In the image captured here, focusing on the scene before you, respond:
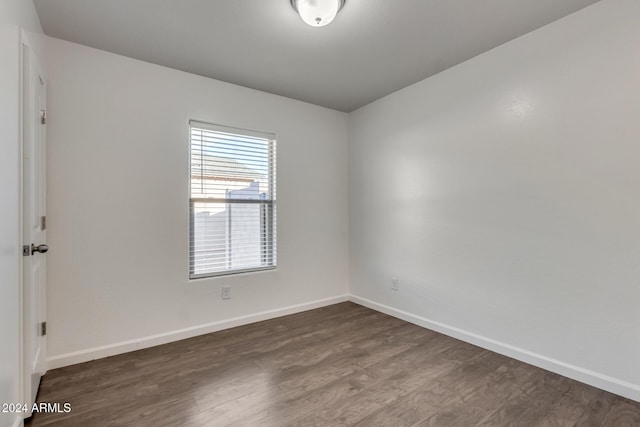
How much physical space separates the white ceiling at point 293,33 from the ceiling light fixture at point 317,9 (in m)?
0.12

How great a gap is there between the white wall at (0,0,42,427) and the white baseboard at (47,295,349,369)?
0.92 m

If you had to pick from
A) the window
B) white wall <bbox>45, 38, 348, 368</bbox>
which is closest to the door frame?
white wall <bbox>45, 38, 348, 368</bbox>

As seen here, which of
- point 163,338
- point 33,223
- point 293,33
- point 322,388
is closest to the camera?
point 33,223

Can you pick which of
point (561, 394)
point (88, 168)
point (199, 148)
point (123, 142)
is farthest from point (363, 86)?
point (561, 394)

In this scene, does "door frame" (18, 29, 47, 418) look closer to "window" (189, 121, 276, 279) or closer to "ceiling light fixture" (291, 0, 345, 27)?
"window" (189, 121, 276, 279)

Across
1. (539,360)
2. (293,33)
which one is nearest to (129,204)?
(293,33)

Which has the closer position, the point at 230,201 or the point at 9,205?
the point at 9,205

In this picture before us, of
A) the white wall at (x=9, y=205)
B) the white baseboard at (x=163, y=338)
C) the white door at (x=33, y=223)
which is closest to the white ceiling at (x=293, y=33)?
the white door at (x=33, y=223)

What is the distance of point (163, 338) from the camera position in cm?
273

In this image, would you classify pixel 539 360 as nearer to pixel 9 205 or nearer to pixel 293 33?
pixel 293 33

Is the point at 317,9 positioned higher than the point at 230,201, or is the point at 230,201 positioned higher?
the point at 317,9

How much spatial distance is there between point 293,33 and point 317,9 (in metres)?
0.45

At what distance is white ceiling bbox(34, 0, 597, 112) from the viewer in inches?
78.7

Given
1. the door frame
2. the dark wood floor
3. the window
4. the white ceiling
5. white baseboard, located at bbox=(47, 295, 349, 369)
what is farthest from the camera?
the window
